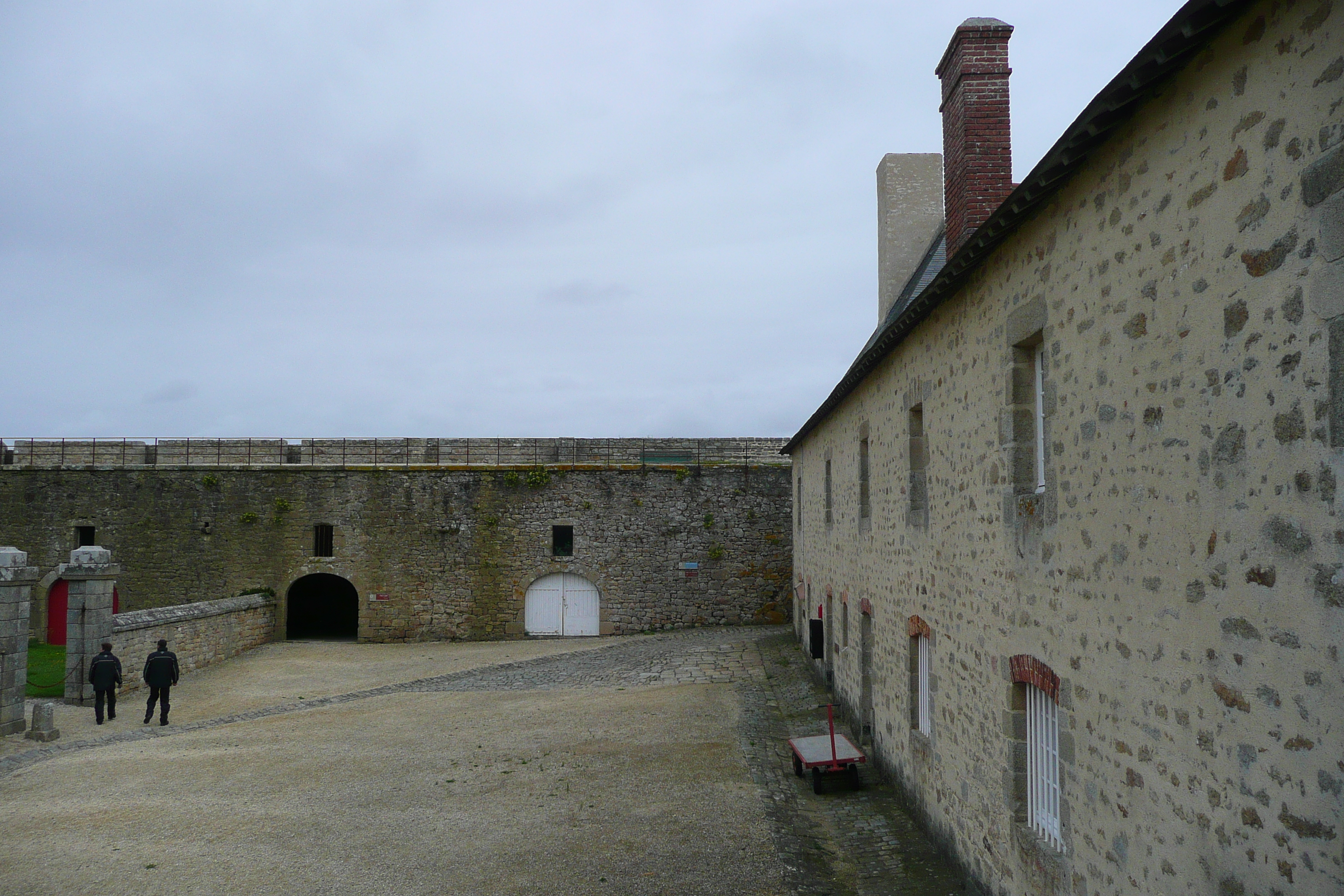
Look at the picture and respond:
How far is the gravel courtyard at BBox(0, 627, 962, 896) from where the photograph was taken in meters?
6.80

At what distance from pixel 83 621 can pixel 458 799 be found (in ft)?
29.1

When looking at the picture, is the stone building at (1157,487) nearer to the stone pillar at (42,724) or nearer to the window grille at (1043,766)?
the window grille at (1043,766)

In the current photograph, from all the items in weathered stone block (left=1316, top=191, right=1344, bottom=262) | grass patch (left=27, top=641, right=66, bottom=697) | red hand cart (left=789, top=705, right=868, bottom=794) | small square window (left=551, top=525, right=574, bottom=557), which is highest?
weathered stone block (left=1316, top=191, right=1344, bottom=262)

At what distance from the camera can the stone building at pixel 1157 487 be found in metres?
2.72

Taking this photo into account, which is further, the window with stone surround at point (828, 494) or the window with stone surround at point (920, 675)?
the window with stone surround at point (828, 494)

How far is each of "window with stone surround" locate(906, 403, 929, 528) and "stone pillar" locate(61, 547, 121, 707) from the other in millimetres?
12790

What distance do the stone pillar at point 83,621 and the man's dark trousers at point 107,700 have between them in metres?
0.75

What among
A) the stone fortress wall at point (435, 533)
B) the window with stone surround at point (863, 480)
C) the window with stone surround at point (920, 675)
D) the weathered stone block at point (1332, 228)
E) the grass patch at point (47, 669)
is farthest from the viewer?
the stone fortress wall at point (435, 533)

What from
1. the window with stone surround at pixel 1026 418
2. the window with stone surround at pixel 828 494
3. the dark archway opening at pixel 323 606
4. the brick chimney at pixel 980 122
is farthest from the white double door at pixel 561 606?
the window with stone surround at pixel 1026 418

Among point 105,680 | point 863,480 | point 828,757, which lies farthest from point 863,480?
point 105,680

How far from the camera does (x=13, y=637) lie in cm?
1168

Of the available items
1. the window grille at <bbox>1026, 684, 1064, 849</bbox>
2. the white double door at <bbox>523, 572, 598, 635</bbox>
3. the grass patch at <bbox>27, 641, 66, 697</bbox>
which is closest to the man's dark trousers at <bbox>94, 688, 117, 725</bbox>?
the grass patch at <bbox>27, 641, 66, 697</bbox>

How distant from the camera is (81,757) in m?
10.8

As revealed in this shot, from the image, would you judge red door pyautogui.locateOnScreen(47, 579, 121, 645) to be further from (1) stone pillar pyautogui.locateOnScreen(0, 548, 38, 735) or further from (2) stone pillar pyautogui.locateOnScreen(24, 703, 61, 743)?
(2) stone pillar pyautogui.locateOnScreen(24, 703, 61, 743)
